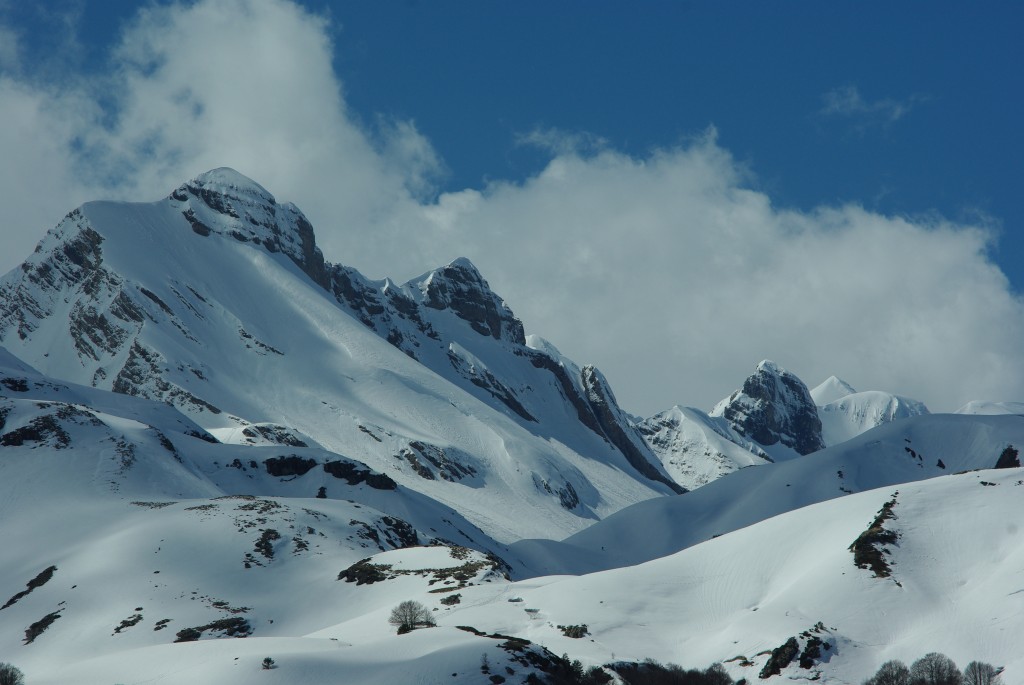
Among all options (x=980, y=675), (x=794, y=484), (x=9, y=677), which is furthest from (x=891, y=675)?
(x=794, y=484)

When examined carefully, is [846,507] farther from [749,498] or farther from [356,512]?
[749,498]

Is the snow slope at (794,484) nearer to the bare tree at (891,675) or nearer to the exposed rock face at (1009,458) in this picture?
the exposed rock face at (1009,458)

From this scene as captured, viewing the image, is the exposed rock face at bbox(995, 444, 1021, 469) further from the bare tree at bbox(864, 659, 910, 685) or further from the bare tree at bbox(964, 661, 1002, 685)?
the bare tree at bbox(964, 661, 1002, 685)

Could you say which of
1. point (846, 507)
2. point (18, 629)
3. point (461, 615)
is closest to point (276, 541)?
point (18, 629)

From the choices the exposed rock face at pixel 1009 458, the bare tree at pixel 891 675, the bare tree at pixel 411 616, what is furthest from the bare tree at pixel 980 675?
the exposed rock face at pixel 1009 458

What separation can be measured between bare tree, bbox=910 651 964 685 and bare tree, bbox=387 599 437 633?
25551 millimetres

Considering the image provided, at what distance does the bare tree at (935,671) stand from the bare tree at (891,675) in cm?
34

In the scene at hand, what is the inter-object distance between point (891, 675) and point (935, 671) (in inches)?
83.5

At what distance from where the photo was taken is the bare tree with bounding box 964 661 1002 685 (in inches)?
2092

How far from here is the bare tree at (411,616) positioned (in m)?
62.2

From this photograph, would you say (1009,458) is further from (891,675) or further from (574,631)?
(574,631)

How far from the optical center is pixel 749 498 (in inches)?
7229

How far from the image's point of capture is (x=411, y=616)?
63.0 m

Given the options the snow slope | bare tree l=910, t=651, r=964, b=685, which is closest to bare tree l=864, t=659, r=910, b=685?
bare tree l=910, t=651, r=964, b=685
